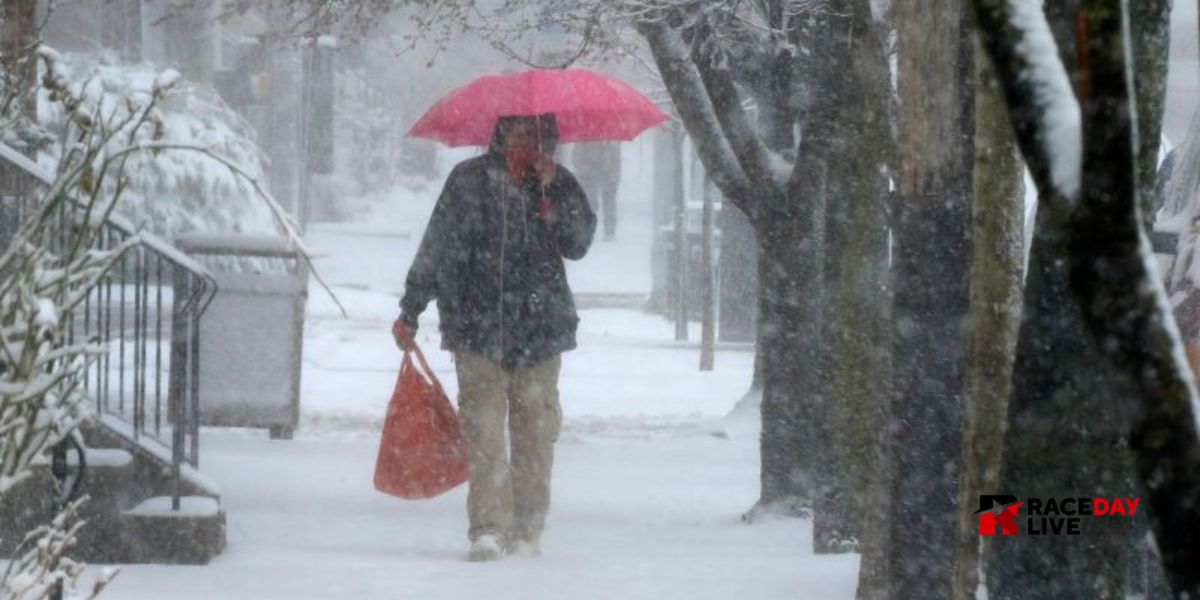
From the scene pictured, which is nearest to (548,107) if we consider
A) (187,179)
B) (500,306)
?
(500,306)

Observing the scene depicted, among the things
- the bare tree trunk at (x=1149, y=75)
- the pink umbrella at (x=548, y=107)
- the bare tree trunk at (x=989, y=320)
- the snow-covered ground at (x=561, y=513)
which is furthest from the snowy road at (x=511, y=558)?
the bare tree trunk at (x=1149, y=75)

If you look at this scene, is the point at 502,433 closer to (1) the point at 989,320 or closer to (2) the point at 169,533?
(2) the point at 169,533

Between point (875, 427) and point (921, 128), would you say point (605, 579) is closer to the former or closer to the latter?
point (875, 427)

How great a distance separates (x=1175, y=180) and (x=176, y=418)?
3799 mm

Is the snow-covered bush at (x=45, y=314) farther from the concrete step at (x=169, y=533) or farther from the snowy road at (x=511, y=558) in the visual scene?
the concrete step at (x=169, y=533)

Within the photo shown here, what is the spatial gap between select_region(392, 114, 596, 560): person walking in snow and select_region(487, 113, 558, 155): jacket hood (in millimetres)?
65

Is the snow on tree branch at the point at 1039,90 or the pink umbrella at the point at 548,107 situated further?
the pink umbrella at the point at 548,107

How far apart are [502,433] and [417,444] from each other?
18.3 inches

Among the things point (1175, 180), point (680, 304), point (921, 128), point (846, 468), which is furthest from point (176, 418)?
point (680, 304)

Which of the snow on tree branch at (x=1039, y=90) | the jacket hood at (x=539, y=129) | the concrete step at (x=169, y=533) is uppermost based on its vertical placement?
the jacket hood at (x=539, y=129)

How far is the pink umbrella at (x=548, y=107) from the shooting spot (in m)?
7.05

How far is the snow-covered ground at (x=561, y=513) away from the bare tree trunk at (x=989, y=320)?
159cm

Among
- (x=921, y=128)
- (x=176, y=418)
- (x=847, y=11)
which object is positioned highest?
(x=847, y=11)

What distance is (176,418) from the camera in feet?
22.8
